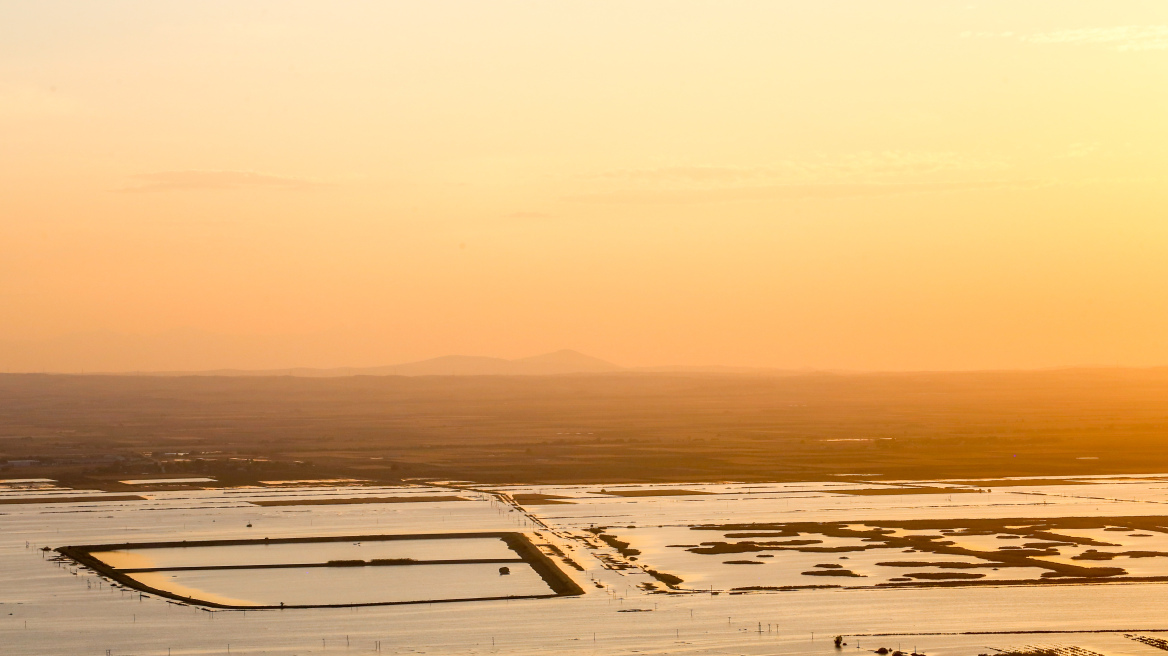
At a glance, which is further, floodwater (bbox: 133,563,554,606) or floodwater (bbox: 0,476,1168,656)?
floodwater (bbox: 133,563,554,606)

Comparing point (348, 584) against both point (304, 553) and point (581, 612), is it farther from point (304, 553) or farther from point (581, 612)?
point (581, 612)

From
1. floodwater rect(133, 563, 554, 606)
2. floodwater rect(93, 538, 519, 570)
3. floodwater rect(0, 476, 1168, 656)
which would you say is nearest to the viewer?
floodwater rect(0, 476, 1168, 656)

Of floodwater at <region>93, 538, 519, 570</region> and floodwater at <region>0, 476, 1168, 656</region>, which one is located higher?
floodwater at <region>93, 538, 519, 570</region>

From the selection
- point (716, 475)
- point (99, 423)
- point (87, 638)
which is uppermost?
point (99, 423)

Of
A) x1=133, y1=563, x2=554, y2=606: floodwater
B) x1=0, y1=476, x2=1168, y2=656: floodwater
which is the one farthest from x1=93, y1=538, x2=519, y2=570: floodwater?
x1=0, y1=476, x2=1168, y2=656: floodwater

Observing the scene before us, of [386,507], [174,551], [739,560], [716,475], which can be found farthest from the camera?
[716,475]

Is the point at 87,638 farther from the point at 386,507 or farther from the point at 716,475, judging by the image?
the point at 716,475

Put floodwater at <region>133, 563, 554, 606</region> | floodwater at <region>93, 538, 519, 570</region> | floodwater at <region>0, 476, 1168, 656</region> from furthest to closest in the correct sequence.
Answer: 1. floodwater at <region>93, 538, 519, 570</region>
2. floodwater at <region>133, 563, 554, 606</region>
3. floodwater at <region>0, 476, 1168, 656</region>

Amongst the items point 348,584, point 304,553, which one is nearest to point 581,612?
point 348,584

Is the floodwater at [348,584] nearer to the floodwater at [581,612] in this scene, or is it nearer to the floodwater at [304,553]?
the floodwater at [581,612]

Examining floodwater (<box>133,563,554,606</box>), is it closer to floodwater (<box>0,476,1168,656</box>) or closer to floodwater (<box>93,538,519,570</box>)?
floodwater (<box>0,476,1168,656</box>)

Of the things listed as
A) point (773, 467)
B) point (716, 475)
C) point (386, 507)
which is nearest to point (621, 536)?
point (386, 507)
